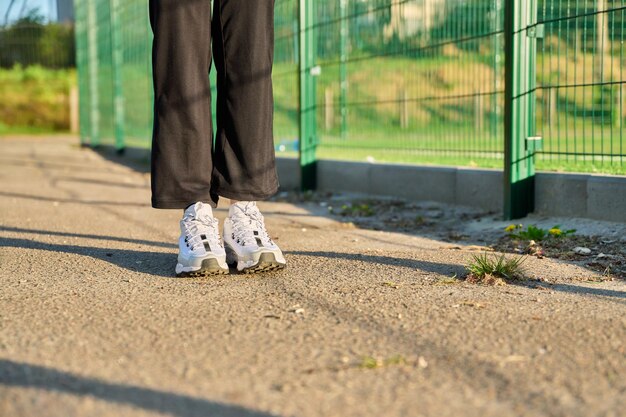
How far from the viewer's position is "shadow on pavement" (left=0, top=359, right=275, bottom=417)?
143cm

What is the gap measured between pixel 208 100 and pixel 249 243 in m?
0.46

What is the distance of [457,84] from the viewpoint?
14.9 ft

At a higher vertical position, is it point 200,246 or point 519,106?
point 519,106

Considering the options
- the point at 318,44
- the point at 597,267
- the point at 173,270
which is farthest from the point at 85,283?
the point at 318,44

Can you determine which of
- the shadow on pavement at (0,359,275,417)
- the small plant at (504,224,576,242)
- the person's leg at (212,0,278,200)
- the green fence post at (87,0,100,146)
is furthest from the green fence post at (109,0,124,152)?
the shadow on pavement at (0,359,275,417)

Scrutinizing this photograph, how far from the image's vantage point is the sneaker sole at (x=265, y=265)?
8.71 ft

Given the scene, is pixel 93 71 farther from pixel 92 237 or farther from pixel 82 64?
pixel 92 237

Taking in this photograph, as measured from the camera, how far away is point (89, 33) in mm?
12906

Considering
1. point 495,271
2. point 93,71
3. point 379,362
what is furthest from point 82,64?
point 379,362

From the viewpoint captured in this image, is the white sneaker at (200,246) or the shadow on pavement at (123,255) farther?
the shadow on pavement at (123,255)

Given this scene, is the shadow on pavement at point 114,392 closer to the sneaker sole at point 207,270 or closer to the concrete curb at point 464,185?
the sneaker sole at point 207,270

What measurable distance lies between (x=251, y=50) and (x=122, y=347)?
118cm

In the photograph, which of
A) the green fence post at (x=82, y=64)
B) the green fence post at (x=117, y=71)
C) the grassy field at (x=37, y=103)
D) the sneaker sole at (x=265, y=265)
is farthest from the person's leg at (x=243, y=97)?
the grassy field at (x=37, y=103)

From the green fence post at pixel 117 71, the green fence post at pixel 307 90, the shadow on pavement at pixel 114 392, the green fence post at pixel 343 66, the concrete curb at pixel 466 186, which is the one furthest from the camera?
the green fence post at pixel 117 71
